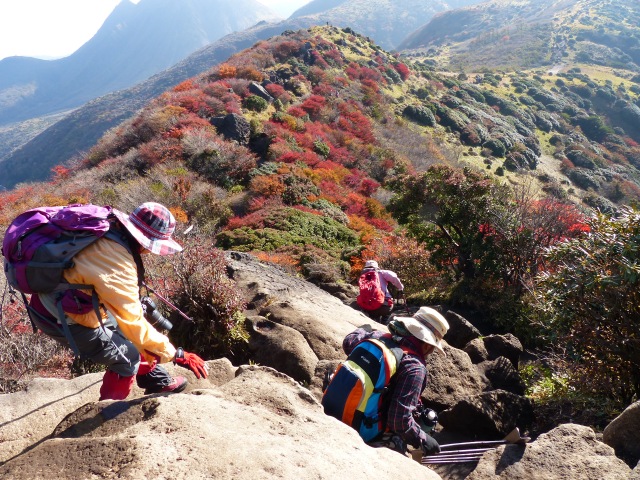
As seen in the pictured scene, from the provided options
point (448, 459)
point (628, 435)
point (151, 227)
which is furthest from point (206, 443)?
point (628, 435)

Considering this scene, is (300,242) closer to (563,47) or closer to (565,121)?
(565,121)

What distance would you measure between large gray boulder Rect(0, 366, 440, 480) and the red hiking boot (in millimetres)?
264

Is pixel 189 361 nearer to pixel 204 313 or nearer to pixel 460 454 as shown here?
pixel 204 313

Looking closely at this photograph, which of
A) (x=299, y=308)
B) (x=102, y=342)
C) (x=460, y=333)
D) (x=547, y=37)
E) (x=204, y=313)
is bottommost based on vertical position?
(x=547, y=37)

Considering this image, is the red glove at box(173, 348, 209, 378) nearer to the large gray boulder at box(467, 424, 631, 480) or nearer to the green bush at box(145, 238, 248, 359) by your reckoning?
the green bush at box(145, 238, 248, 359)

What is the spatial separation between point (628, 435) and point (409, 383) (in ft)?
5.48

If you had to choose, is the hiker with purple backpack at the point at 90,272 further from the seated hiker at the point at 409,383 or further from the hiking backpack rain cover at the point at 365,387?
the seated hiker at the point at 409,383

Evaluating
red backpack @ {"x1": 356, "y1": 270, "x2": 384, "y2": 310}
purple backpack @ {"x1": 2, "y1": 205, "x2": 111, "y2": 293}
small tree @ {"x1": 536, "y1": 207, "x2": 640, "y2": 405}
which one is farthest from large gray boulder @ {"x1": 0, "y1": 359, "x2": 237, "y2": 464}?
small tree @ {"x1": 536, "y1": 207, "x2": 640, "y2": 405}

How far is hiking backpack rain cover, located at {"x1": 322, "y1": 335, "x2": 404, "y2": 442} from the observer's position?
277cm

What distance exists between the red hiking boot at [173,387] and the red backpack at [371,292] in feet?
12.4

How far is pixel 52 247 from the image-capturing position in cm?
215

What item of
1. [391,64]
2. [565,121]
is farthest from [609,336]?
[565,121]

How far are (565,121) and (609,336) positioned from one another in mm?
53161

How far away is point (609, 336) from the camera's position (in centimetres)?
406
